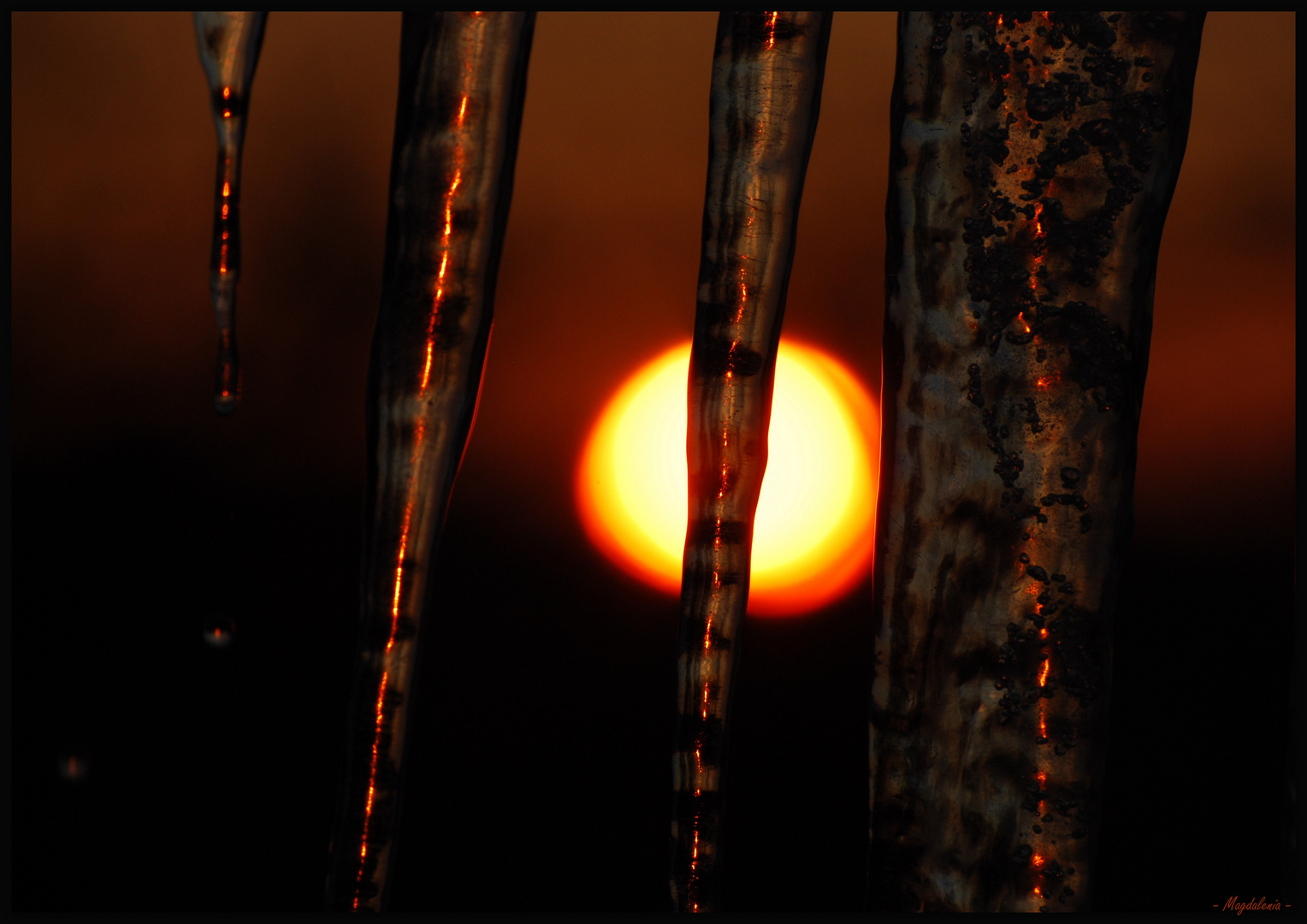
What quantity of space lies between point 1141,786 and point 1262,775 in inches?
10.1

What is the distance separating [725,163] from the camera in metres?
0.54

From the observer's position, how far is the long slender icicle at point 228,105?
1.97 ft

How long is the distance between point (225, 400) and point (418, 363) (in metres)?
0.19

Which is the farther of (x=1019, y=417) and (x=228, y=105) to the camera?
(x=228, y=105)

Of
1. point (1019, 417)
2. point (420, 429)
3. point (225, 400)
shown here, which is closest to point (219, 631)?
point (225, 400)

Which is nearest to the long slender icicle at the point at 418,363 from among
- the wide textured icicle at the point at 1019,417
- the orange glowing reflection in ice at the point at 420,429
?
the orange glowing reflection in ice at the point at 420,429

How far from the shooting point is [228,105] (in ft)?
1.97

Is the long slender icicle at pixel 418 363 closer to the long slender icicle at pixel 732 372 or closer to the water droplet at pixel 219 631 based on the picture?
the long slender icicle at pixel 732 372

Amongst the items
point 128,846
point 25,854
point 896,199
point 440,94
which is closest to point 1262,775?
point 896,199

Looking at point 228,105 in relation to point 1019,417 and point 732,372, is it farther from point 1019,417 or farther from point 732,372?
point 1019,417

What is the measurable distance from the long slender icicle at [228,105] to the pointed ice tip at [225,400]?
6 cm

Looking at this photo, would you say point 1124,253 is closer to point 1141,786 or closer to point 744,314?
point 744,314

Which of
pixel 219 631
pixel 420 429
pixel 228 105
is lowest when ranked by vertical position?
pixel 219 631

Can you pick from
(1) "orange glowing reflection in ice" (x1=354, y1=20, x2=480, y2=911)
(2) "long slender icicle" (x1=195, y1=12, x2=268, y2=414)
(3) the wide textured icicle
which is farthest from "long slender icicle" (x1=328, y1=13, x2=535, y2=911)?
(3) the wide textured icicle
